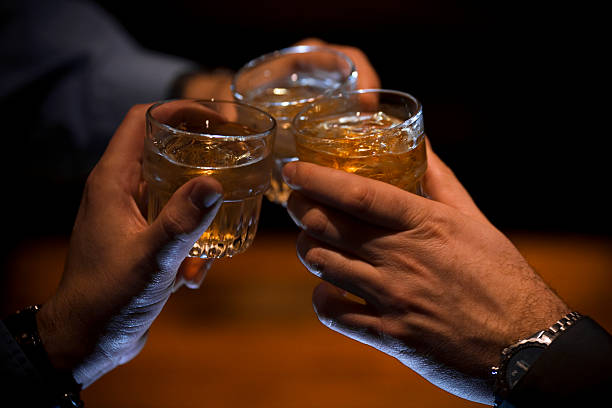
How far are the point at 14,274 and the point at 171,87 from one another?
1.10 metres

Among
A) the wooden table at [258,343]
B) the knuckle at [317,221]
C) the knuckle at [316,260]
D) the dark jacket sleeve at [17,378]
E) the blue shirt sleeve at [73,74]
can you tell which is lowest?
the wooden table at [258,343]

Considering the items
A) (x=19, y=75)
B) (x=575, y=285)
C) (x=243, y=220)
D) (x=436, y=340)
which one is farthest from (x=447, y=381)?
(x=19, y=75)

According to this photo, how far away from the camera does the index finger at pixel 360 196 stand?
1123 millimetres

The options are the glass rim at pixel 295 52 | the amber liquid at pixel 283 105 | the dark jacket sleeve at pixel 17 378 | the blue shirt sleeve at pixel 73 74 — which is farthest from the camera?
the blue shirt sleeve at pixel 73 74

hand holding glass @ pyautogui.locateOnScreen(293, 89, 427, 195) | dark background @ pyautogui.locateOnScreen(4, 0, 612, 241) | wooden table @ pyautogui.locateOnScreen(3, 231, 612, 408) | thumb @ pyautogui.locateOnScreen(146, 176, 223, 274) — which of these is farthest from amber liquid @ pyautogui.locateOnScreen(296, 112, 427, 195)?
dark background @ pyautogui.locateOnScreen(4, 0, 612, 241)

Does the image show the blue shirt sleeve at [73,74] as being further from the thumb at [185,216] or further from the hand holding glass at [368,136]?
the thumb at [185,216]

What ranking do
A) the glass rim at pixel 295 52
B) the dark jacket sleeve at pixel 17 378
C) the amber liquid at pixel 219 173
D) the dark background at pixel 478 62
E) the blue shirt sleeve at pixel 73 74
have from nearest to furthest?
the amber liquid at pixel 219 173 < the dark jacket sleeve at pixel 17 378 < the glass rim at pixel 295 52 < the blue shirt sleeve at pixel 73 74 < the dark background at pixel 478 62

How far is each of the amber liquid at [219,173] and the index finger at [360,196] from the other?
3.8 inches

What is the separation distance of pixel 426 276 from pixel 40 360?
0.93 meters

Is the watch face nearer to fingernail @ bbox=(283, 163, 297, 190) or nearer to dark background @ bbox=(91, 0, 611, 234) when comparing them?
fingernail @ bbox=(283, 163, 297, 190)

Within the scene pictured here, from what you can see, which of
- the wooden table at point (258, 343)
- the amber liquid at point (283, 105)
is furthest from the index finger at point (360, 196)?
the wooden table at point (258, 343)

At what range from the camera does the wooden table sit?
205cm

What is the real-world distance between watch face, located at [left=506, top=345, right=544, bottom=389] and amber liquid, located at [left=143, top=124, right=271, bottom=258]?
2.08 feet

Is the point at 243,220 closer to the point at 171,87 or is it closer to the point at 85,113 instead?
the point at 171,87
